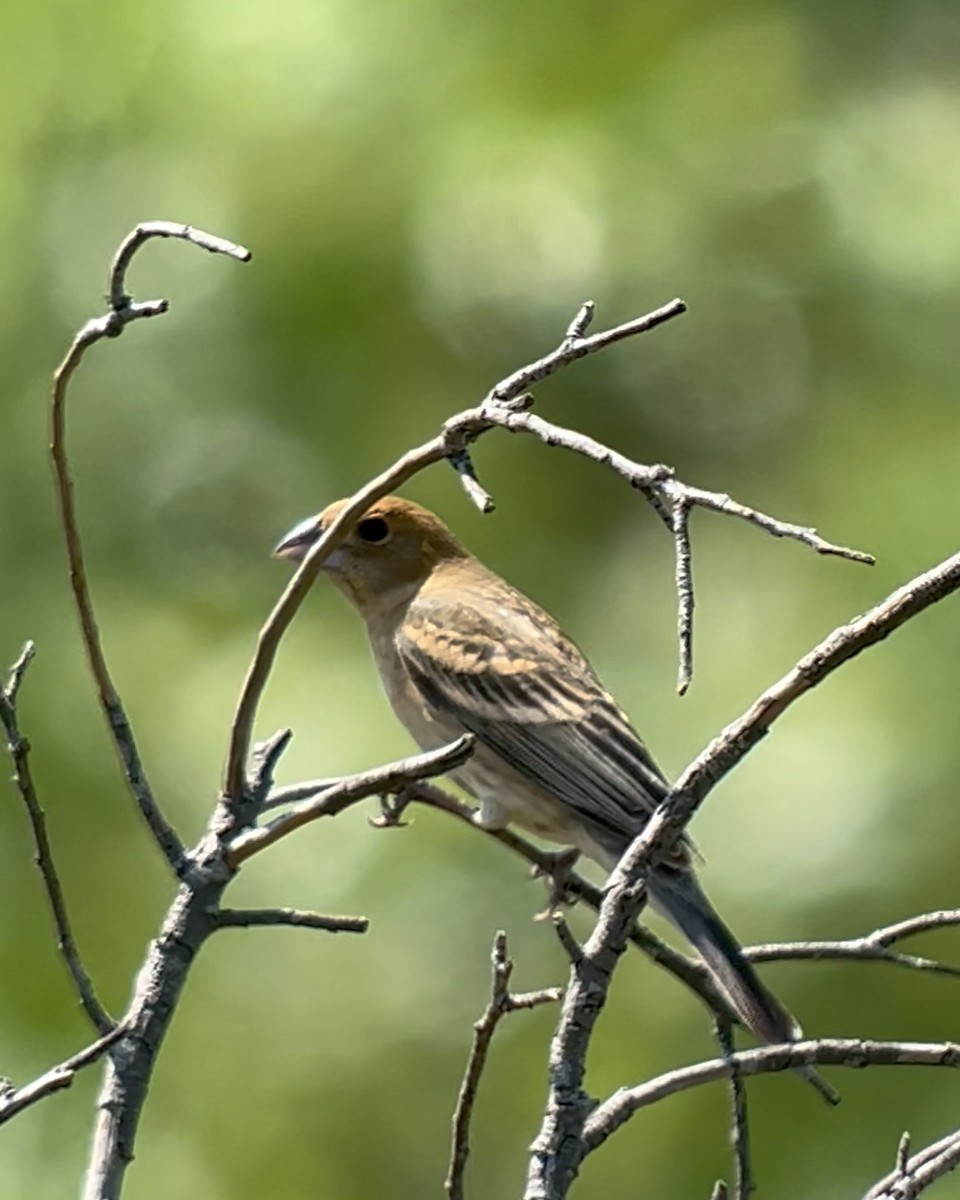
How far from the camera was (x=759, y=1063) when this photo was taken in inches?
41.0

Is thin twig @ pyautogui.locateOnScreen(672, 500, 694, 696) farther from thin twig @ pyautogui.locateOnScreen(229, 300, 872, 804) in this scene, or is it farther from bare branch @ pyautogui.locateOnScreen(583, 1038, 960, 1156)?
bare branch @ pyautogui.locateOnScreen(583, 1038, 960, 1156)

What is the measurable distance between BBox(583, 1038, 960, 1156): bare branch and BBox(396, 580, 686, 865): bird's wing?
38.1 inches

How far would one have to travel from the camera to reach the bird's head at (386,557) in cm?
245

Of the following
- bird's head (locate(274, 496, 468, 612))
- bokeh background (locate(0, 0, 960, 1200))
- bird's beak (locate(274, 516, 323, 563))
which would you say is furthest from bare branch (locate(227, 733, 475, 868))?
bokeh background (locate(0, 0, 960, 1200))

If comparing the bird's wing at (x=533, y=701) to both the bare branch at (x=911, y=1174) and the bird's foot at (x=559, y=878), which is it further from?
the bare branch at (x=911, y=1174)

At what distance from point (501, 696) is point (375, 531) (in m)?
0.30

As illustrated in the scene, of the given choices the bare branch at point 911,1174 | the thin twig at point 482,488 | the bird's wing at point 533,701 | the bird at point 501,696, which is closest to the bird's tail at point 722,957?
the bird at point 501,696

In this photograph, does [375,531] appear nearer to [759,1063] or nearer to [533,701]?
[533,701]

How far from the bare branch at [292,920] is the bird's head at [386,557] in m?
1.37

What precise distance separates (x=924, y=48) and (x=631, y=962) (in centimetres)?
171

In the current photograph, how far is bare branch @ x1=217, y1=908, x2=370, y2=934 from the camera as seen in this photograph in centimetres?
103

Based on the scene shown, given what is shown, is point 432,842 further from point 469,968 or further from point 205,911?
point 205,911

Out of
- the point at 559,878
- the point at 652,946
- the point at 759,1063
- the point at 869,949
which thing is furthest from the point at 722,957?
the point at 759,1063

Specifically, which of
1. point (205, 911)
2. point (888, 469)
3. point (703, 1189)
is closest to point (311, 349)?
point (888, 469)
